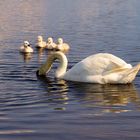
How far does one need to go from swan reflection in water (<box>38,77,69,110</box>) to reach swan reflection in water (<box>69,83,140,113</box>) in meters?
0.36

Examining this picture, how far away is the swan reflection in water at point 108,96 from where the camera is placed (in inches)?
456

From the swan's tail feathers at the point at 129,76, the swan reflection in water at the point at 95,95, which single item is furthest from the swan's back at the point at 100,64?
the swan reflection in water at the point at 95,95

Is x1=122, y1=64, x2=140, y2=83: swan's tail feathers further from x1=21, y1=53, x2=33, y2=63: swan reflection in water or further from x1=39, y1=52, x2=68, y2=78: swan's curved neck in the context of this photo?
x1=21, y1=53, x2=33, y2=63: swan reflection in water

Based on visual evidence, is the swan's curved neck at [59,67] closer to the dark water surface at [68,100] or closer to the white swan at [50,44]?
the dark water surface at [68,100]

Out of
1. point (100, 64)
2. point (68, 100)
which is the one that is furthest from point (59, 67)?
point (68, 100)

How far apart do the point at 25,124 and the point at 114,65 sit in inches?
218

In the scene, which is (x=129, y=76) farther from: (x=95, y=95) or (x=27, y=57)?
(x=27, y=57)

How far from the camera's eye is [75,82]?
609 inches

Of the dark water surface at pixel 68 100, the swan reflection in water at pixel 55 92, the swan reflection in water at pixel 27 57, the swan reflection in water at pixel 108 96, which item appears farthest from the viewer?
the swan reflection in water at pixel 27 57

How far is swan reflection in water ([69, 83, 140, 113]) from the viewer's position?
38.0 ft

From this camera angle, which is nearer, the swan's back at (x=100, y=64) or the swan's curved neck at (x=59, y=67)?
the swan's back at (x=100, y=64)

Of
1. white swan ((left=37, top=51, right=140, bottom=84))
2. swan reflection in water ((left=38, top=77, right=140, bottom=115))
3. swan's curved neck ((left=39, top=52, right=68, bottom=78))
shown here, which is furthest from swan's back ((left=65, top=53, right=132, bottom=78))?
swan's curved neck ((left=39, top=52, right=68, bottom=78))

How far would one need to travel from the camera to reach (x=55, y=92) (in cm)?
1366

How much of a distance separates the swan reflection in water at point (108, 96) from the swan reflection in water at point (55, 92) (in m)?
0.36
